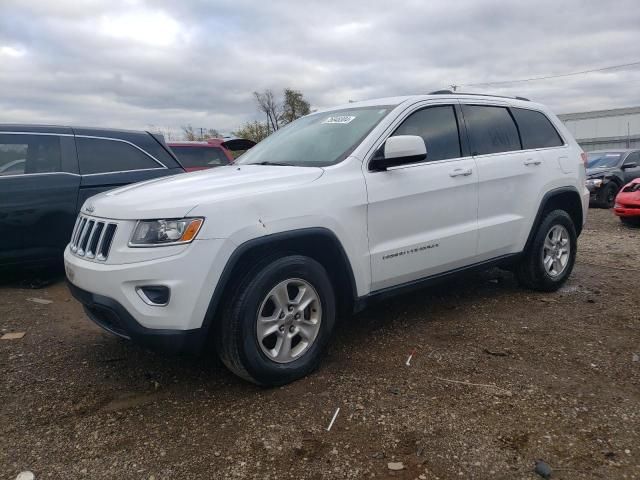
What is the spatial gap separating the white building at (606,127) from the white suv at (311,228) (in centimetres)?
4680

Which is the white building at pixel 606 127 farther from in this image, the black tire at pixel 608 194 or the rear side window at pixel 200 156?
the rear side window at pixel 200 156

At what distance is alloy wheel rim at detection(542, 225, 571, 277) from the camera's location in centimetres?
497

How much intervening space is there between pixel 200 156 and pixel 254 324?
237 inches

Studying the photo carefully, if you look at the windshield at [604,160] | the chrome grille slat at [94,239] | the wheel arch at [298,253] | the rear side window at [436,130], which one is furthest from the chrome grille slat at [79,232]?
the windshield at [604,160]

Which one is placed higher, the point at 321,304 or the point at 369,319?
the point at 321,304

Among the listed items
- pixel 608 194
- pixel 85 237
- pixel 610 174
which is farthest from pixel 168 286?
pixel 610 174

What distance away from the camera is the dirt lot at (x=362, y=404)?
248cm

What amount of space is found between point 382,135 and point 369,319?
158 cm

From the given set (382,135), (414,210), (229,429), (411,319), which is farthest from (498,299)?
(229,429)

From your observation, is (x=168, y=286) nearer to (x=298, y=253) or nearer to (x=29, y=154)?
(x=298, y=253)

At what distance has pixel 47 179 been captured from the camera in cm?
535

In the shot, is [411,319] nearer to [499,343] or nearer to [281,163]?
[499,343]

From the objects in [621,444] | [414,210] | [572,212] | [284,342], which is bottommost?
[621,444]

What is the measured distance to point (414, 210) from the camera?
374 cm
